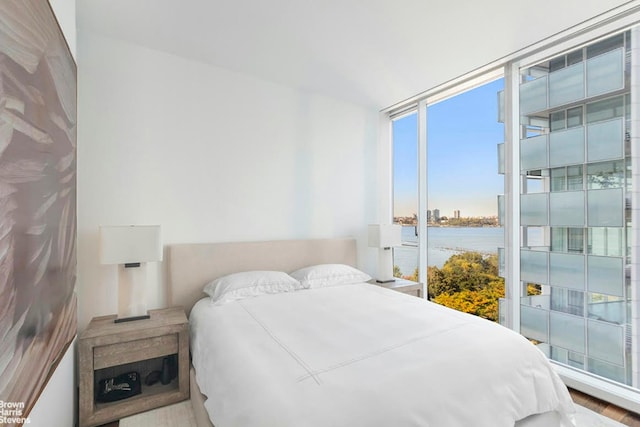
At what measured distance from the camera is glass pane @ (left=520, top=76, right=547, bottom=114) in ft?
8.50

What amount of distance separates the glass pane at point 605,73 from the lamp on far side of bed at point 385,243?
6.50ft

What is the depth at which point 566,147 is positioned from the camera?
2.44m

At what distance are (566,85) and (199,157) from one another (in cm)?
315

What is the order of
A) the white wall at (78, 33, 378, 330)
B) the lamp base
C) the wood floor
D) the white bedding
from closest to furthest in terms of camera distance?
the white bedding < the wood floor < the lamp base < the white wall at (78, 33, 378, 330)

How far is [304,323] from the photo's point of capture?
6.03 ft

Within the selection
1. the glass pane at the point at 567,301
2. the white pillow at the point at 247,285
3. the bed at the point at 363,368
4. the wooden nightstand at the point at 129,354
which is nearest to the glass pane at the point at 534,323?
Result: the glass pane at the point at 567,301

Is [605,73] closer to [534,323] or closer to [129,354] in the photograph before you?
[534,323]

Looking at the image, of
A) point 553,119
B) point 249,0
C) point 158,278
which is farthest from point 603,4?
point 158,278

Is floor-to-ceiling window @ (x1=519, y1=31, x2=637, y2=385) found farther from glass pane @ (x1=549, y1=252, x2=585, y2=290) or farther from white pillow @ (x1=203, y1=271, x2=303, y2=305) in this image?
white pillow @ (x1=203, y1=271, x2=303, y2=305)

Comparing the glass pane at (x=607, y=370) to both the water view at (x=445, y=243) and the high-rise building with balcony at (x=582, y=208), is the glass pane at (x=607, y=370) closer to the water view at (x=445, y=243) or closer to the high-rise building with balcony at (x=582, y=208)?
the high-rise building with balcony at (x=582, y=208)

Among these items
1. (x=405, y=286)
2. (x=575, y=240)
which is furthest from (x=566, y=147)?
(x=405, y=286)

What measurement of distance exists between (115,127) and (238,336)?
6.29 ft

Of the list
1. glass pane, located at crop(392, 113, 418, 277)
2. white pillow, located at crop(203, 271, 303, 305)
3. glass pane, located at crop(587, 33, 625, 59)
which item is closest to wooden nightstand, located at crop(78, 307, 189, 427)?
white pillow, located at crop(203, 271, 303, 305)

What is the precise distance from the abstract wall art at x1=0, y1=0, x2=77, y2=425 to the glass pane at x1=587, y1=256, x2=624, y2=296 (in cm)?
325
